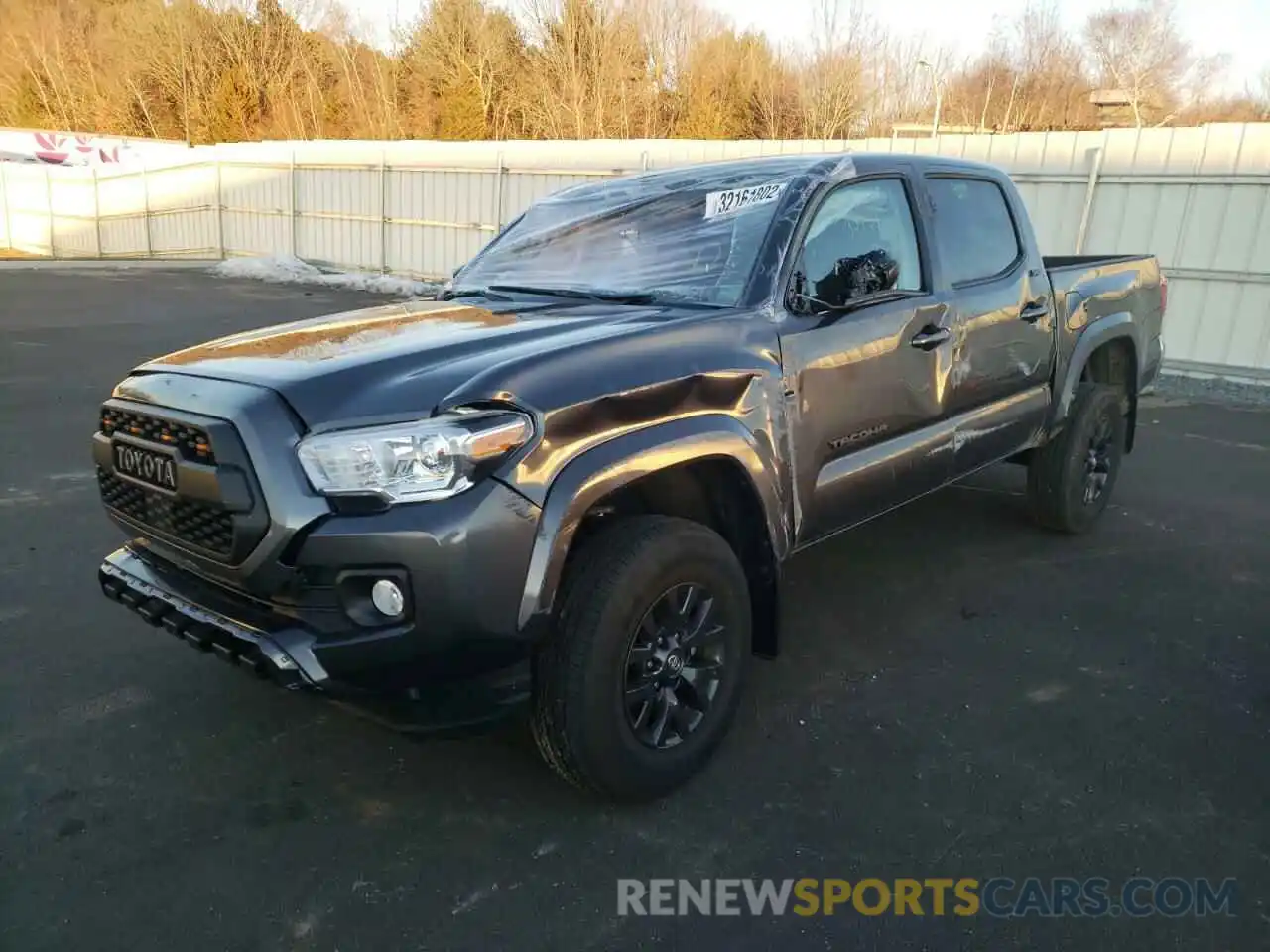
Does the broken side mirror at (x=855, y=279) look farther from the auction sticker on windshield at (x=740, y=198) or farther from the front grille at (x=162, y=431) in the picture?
the front grille at (x=162, y=431)

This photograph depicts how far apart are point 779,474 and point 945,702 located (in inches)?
45.0

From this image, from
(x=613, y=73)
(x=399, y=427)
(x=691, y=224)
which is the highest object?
(x=613, y=73)

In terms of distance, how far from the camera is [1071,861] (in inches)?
99.1

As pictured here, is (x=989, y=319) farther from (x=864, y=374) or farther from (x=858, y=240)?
(x=864, y=374)

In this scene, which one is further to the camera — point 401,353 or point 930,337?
point 930,337

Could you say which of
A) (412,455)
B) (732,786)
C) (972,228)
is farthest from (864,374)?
(412,455)

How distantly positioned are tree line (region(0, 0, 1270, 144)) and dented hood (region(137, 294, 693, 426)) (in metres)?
24.7

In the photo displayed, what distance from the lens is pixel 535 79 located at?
3344cm

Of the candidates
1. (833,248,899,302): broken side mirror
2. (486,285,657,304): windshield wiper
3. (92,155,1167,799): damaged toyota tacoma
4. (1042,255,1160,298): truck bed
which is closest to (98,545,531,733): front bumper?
(92,155,1167,799): damaged toyota tacoma

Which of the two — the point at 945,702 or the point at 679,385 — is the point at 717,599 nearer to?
the point at 679,385

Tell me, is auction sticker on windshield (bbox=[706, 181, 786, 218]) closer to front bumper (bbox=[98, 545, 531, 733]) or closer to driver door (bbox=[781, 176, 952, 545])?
driver door (bbox=[781, 176, 952, 545])

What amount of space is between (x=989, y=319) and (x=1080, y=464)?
142cm

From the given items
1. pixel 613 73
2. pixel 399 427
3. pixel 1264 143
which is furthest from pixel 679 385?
pixel 613 73

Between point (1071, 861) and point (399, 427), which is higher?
point (399, 427)
